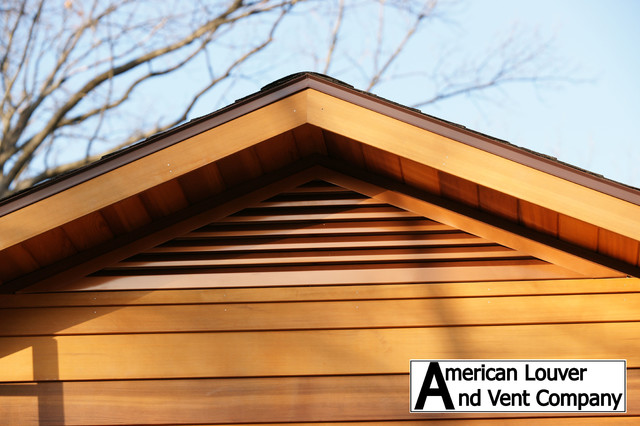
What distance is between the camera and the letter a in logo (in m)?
3.83

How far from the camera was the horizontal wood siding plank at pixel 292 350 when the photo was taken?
387cm

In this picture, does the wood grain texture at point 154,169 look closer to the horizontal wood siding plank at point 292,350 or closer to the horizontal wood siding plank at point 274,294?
the horizontal wood siding plank at point 274,294

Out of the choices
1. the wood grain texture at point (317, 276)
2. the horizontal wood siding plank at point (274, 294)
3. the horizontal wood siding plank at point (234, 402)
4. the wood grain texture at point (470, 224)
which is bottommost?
the horizontal wood siding plank at point (234, 402)

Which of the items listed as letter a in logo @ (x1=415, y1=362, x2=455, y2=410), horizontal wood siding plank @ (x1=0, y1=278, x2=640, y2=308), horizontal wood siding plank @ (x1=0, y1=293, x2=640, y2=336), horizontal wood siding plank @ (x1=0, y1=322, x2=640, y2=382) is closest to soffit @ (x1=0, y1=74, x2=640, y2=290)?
horizontal wood siding plank @ (x1=0, y1=278, x2=640, y2=308)

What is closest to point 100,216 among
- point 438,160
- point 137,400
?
point 137,400

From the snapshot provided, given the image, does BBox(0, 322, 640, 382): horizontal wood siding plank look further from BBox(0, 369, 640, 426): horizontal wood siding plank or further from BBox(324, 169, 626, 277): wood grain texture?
BBox(324, 169, 626, 277): wood grain texture

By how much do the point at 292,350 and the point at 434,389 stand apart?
2.96ft

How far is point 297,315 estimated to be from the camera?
4.00m

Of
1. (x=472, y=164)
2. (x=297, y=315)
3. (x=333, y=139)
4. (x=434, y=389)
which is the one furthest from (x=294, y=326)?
(x=472, y=164)

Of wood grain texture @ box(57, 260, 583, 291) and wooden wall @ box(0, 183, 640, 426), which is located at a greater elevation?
wood grain texture @ box(57, 260, 583, 291)

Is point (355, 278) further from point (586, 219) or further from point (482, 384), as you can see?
point (586, 219)

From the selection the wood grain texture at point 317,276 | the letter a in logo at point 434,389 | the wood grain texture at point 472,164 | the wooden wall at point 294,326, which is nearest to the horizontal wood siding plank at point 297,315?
the wooden wall at point 294,326

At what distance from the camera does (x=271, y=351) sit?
3.92 m

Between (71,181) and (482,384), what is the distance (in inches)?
109
